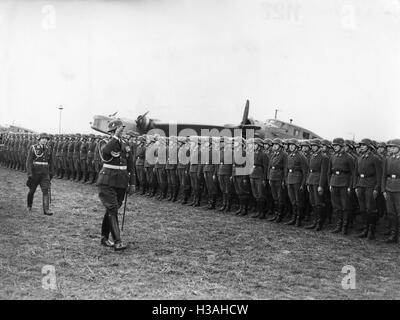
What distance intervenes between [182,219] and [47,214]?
275cm

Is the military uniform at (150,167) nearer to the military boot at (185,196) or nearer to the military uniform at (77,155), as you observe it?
the military boot at (185,196)

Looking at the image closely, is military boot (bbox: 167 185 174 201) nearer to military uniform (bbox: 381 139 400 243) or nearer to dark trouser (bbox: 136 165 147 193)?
dark trouser (bbox: 136 165 147 193)

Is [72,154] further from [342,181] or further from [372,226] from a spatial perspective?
[372,226]

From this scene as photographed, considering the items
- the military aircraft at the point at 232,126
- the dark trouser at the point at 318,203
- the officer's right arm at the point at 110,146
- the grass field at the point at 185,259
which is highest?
the military aircraft at the point at 232,126

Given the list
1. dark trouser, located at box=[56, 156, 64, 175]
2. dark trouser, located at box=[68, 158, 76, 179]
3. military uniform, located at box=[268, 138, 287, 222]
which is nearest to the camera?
military uniform, located at box=[268, 138, 287, 222]

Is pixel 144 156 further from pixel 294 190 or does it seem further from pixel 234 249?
pixel 234 249

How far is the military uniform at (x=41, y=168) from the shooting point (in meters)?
10.0

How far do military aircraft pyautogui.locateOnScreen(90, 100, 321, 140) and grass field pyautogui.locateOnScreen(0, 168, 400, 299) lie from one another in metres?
8.97

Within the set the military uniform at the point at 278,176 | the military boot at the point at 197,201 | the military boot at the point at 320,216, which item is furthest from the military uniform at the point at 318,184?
the military boot at the point at 197,201

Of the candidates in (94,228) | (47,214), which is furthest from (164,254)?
(47,214)

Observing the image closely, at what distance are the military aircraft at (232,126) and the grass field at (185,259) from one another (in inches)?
353

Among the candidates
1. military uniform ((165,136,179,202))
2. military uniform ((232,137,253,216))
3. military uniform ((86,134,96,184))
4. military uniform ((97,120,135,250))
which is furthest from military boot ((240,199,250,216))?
→ military uniform ((86,134,96,184))

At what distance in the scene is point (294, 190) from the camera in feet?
33.1

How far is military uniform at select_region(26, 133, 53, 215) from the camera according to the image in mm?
10008
